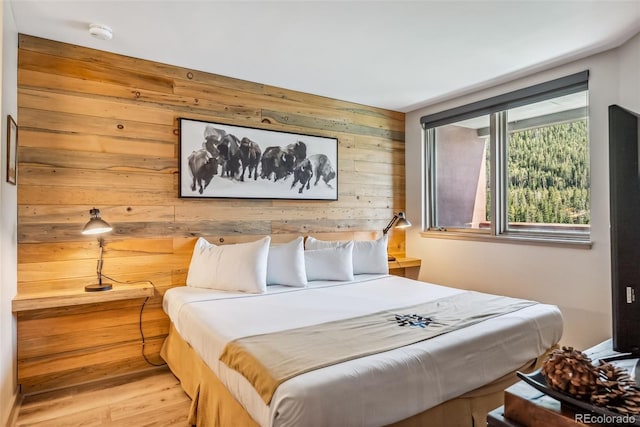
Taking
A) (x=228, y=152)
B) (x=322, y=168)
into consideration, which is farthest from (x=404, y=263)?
(x=228, y=152)

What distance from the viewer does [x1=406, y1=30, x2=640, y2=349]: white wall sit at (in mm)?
2627

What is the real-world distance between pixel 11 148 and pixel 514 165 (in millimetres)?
3762

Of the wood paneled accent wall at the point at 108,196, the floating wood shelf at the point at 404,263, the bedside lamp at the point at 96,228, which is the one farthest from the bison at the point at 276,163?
the floating wood shelf at the point at 404,263

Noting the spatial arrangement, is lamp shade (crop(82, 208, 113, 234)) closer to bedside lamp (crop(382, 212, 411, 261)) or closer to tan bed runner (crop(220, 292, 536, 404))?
tan bed runner (crop(220, 292, 536, 404))

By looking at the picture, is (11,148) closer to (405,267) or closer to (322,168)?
(322,168)

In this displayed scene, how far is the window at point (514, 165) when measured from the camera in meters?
2.93

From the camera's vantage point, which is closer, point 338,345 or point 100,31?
point 338,345

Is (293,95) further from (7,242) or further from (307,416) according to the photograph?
(307,416)

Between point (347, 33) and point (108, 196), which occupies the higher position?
point (347, 33)

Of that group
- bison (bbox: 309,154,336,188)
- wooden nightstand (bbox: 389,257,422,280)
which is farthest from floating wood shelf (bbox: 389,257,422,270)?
bison (bbox: 309,154,336,188)

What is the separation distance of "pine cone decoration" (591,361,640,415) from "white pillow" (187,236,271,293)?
2091 mm

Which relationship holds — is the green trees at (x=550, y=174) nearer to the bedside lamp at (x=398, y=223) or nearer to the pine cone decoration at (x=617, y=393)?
A: the bedside lamp at (x=398, y=223)

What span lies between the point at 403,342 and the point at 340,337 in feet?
0.97

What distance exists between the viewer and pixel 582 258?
2787 millimetres
